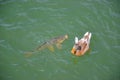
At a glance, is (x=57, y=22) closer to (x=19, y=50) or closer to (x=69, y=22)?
(x=69, y=22)

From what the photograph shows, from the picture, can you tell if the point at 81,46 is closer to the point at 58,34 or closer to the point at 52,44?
the point at 52,44

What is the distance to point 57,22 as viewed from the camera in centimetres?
1440

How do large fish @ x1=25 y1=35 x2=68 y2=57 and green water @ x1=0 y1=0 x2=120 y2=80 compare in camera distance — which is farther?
large fish @ x1=25 y1=35 x2=68 y2=57

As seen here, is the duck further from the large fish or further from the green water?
the large fish

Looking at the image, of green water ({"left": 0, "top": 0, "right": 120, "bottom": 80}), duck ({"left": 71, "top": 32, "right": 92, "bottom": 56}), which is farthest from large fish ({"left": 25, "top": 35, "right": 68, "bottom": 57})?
duck ({"left": 71, "top": 32, "right": 92, "bottom": 56})

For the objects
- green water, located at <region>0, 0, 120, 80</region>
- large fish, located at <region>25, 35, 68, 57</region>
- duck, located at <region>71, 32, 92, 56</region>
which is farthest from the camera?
large fish, located at <region>25, 35, 68, 57</region>

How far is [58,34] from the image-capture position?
45.6 feet

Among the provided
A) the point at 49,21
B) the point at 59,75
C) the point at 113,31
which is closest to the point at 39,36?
the point at 49,21

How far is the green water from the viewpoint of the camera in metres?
12.8

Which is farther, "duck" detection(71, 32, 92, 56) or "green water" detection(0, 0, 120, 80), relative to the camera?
"duck" detection(71, 32, 92, 56)

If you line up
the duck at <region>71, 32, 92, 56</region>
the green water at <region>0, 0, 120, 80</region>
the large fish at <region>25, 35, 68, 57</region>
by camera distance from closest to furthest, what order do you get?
the green water at <region>0, 0, 120, 80</region> → the duck at <region>71, 32, 92, 56</region> → the large fish at <region>25, 35, 68, 57</region>

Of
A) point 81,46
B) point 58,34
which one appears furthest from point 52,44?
point 81,46

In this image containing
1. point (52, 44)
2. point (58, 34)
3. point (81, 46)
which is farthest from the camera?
point (58, 34)

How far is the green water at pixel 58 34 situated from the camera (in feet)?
42.0
